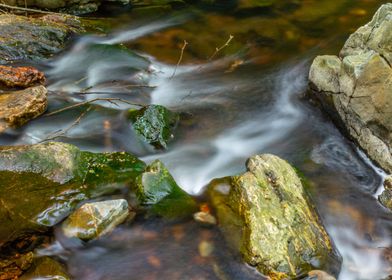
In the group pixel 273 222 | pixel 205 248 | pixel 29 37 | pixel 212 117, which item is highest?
pixel 29 37

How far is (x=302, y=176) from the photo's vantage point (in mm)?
5273

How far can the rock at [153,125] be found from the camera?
18.5ft

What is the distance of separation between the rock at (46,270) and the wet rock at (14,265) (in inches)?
2.0

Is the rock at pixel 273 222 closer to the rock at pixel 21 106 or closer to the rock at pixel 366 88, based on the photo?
the rock at pixel 366 88

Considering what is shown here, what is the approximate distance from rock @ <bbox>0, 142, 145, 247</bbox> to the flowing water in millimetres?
317

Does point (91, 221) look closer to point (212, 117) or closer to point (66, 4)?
point (212, 117)

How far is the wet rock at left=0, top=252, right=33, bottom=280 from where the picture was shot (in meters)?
3.63

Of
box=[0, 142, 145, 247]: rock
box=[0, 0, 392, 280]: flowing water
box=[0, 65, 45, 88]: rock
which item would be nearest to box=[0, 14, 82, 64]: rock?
box=[0, 0, 392, 280]: flowing water

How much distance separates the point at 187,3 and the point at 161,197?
6.97 m

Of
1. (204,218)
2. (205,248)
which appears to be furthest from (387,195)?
(205,248)

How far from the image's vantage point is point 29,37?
7.71 metres

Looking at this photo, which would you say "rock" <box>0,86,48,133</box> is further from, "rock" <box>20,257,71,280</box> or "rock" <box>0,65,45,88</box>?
"rock" <box>20,257,71,280</box>

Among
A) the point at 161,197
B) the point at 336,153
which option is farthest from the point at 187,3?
the point at 161,197

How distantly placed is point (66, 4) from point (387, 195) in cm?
770
